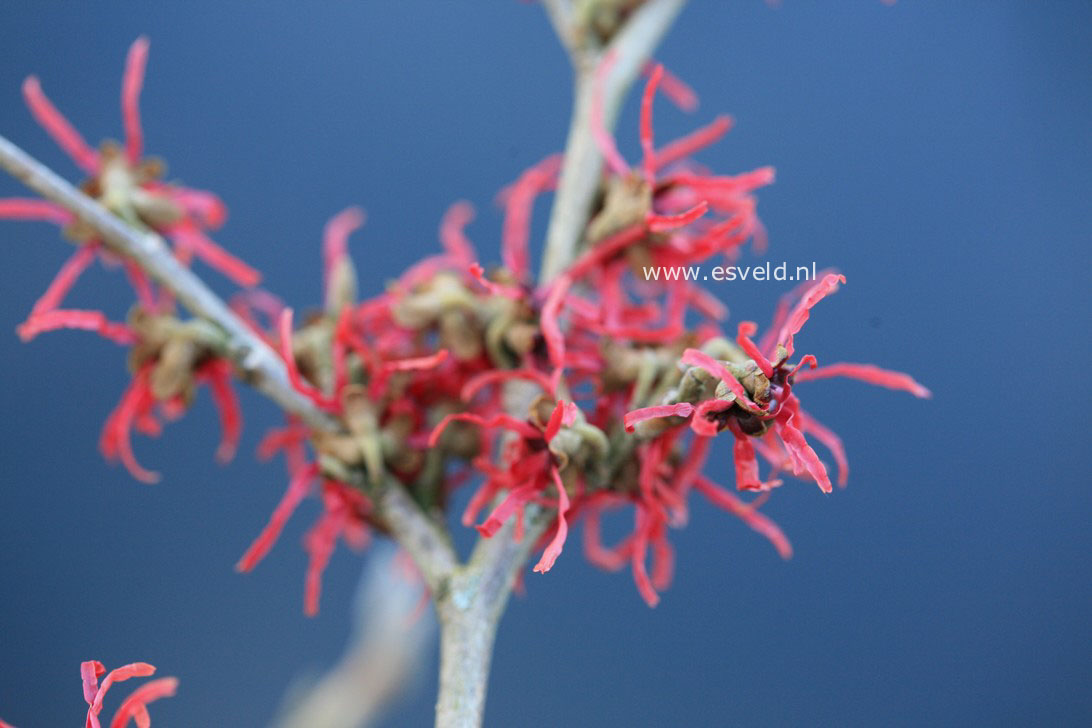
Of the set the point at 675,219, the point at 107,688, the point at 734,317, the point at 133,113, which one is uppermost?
the point at 734,317

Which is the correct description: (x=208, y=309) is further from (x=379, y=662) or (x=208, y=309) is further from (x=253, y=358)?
(x=379, y=662)

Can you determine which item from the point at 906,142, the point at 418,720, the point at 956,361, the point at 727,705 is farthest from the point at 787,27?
the point at 418,720

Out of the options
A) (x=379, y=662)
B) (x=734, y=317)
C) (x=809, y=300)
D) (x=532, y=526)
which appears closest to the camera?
(x=809, y=300)

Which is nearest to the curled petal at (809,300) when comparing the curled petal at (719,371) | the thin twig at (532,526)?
the curled petal at (719,371)

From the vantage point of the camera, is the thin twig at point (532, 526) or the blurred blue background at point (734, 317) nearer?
the thin twig at point (532, 526)

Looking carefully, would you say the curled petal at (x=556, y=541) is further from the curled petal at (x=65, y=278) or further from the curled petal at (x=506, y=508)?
the curled petal at (x=65, y=278)

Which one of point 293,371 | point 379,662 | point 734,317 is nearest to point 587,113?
point 293,371

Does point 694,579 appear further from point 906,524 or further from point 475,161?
point 475,161
